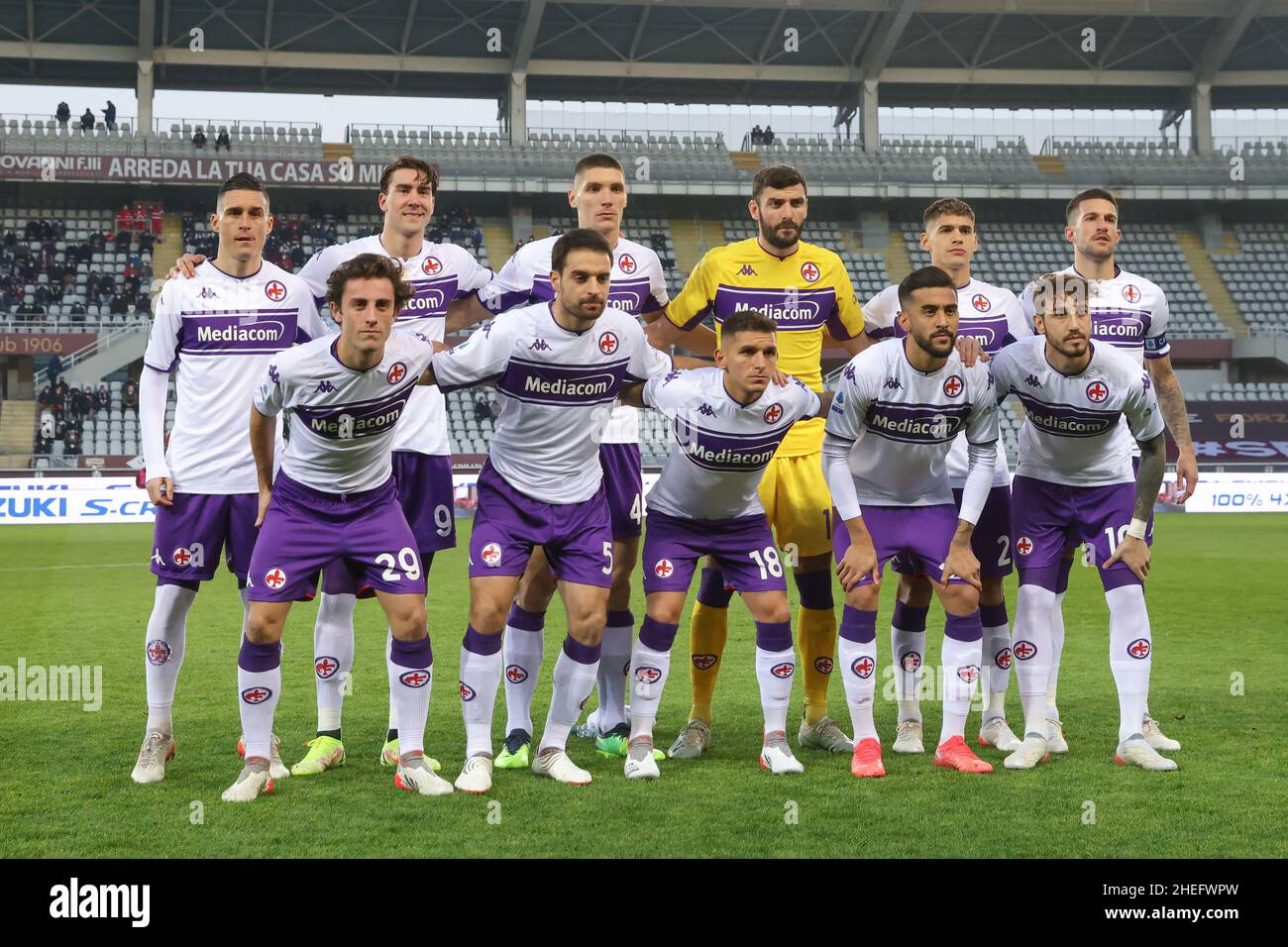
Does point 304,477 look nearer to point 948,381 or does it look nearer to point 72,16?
point 948,381

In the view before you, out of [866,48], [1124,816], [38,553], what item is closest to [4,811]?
[1124,816]

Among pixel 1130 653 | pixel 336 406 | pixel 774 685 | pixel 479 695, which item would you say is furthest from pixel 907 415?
pixel 336 406

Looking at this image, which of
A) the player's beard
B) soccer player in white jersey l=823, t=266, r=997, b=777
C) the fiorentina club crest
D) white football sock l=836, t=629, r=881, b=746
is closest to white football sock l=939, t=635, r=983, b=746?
soccer player in white jersey l=823, t=266, r=997, b=777

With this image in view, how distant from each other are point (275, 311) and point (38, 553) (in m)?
13.4

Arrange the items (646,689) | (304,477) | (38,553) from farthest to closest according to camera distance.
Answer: (38,553) → (646,689) → (304,477)

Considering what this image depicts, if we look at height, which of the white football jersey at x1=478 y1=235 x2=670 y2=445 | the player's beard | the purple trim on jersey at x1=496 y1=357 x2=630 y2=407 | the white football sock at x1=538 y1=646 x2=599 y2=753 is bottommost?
the white football sock at x1=538 y1=646 x2=599 y2=753

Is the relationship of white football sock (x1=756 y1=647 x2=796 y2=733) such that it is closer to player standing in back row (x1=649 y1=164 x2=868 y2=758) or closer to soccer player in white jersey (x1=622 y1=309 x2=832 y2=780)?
soccer player in white jersey (x1=622 y1=309 x2=832 y2=780)

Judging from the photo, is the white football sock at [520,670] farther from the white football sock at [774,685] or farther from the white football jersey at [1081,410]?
the white football jersey at [1081,410]

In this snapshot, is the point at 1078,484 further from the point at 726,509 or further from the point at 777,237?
the point at 777,237

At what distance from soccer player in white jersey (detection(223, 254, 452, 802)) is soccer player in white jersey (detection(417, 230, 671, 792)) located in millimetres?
247

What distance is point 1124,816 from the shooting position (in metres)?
4.71

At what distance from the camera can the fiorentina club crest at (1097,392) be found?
5824 mm

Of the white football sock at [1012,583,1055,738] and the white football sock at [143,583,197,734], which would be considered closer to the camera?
the white football sock at [143,583,197,734]

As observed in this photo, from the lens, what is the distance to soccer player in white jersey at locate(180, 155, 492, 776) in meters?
5.83
